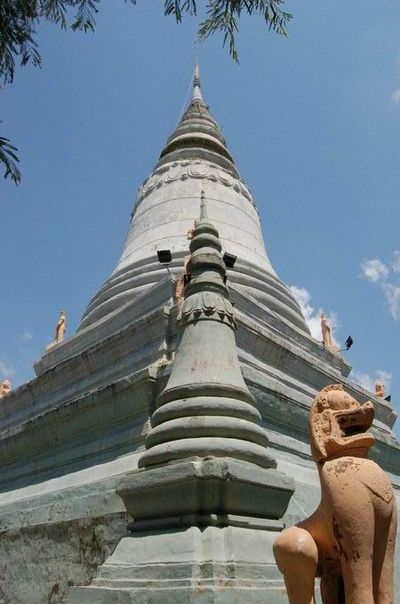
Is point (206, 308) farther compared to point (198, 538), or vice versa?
point (206, 308)

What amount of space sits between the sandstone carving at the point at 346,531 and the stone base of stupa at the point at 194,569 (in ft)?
1.67

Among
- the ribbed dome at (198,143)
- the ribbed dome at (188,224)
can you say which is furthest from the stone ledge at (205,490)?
the ribbed dome at (198,143)

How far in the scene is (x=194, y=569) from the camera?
9.40 ft

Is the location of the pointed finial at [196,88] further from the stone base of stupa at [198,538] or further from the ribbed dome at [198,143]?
the stone base of stupa at [198,538]

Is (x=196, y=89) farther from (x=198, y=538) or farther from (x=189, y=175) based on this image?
(x=198, y=538)

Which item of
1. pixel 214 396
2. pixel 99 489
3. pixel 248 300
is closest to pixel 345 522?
pixel 214 396

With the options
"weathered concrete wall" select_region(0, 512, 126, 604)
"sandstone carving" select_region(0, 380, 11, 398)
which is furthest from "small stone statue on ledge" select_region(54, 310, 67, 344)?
"weathered concrete wall" select_region(0, 512, 126, 604)

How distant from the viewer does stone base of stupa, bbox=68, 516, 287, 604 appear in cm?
278

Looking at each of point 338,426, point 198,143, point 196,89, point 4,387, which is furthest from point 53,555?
point 196,89

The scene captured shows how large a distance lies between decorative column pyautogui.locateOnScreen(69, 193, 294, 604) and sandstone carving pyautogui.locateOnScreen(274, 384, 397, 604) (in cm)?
55

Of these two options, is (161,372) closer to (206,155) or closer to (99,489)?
(99,489)

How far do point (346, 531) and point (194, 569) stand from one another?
3.34 ft

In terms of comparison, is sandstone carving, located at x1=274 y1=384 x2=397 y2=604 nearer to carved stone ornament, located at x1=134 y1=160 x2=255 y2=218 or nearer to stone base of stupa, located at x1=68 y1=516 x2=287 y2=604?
stone base of stupa, located at x1=68 y1=516 x2=287 y2=604

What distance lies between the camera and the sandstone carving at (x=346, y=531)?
2262mm
